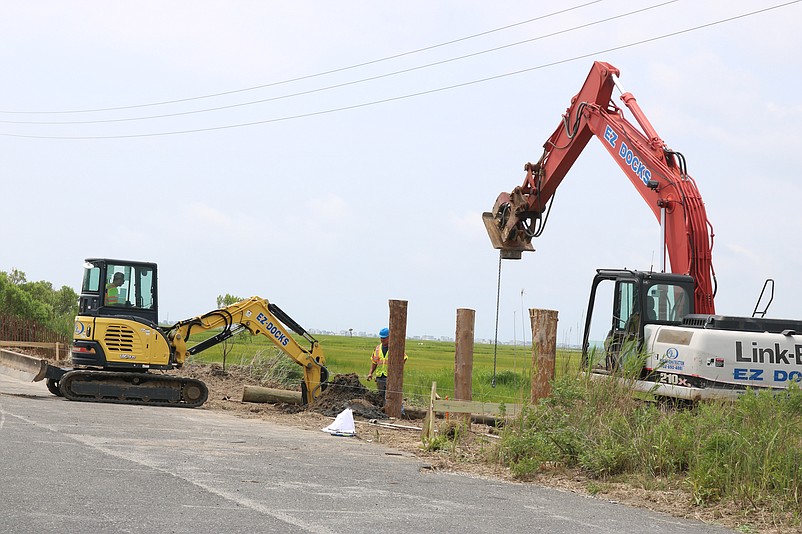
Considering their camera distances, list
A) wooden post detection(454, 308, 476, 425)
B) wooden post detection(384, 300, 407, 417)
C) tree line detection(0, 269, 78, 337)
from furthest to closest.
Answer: tree line detection(0, 269, 78, 337)
wooden post detection(384, 300, 407, 417)
wooden post detection(454, 308, 476, 425)

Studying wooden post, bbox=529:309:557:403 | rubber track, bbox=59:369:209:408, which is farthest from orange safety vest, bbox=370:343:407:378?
wooden post, bbox=529:309:557:403

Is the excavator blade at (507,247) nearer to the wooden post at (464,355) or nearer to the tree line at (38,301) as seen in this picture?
the wooden post at (464,355)

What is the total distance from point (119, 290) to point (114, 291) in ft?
0.39

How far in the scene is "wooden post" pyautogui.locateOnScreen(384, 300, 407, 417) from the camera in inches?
736

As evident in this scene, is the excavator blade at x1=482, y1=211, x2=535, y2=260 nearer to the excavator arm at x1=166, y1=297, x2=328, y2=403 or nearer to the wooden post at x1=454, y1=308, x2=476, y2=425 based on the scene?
the wooden post at x1=454, y1=308, x2=476, y2=425

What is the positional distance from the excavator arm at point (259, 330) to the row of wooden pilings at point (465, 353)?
3.10 meters

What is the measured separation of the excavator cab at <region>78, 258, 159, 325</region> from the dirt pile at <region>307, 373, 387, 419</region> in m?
4.13

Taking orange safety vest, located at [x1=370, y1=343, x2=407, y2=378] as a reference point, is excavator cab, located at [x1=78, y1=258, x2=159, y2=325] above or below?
above

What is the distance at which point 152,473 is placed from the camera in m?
10.8

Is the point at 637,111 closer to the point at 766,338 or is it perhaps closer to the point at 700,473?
the point at 766,338

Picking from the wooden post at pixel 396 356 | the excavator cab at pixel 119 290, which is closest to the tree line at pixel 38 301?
the excavator cab at pixel 119 290

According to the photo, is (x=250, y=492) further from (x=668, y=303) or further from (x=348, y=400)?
(x=348, y=400)

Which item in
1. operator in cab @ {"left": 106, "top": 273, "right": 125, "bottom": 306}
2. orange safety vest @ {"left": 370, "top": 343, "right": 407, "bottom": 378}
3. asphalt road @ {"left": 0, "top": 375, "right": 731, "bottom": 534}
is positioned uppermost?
operator in cab @ {"left": 106, "top": 273, "right": 125, "bottom": 306}

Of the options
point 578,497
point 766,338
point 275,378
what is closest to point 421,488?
point 578,497
